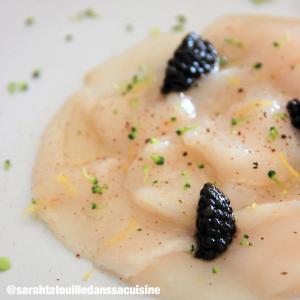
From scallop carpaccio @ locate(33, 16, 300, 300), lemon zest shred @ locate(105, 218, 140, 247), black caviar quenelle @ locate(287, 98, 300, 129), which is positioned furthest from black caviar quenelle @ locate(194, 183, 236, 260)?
black caviar quenelle @ locate(287, 98, 300, 129)

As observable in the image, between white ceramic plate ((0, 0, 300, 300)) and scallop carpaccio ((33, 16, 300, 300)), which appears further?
white ceramic plate ((0, 0, 300, 300))

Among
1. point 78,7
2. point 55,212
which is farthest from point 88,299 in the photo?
point 78,7

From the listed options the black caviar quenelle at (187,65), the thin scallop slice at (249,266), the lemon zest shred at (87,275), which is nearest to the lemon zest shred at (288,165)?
the thin scallop slice at (249,266)

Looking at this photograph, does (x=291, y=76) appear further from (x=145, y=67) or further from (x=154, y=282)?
(x=154, y=282)

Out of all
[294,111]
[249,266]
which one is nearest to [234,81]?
[294,111]

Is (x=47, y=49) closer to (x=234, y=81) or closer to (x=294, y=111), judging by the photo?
(x=234, y=81)

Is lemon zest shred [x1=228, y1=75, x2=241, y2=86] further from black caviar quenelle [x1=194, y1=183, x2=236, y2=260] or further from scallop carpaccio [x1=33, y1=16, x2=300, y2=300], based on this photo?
black caviar quenelle [x1=194, y1=183, x2=236, y2=260]

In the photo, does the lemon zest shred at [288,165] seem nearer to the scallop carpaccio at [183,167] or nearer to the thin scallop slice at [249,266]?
the scallop carpaccio at [183,167]

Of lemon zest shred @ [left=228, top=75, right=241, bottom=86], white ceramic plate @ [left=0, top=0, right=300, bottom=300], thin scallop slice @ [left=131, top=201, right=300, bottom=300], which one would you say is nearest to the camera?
thin scallop slice @ [left=131, top=201, right=300, bottom=300]
